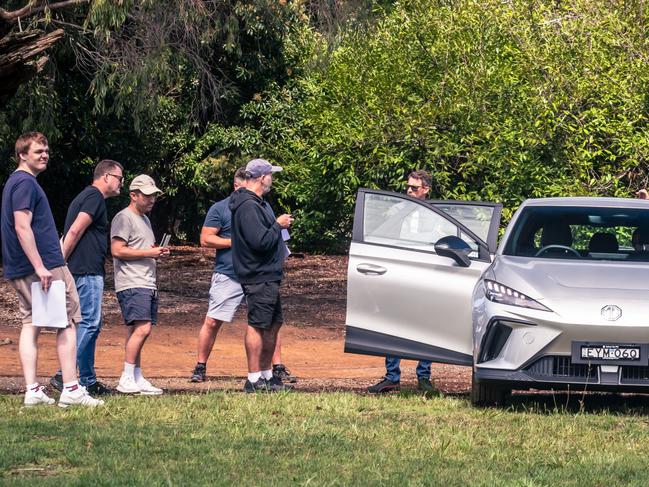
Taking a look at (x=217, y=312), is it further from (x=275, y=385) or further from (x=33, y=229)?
(x=33, y=229)

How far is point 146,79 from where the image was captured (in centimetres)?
1825

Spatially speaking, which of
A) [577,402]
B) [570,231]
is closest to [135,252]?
[570,231]

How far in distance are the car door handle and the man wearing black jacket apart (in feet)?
2.56

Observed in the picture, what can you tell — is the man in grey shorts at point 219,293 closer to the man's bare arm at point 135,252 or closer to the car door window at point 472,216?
the man's bare arm at point 135,252

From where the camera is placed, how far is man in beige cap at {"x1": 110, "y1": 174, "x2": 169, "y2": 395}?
32.3 ft

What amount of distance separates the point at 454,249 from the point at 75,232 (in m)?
2.92

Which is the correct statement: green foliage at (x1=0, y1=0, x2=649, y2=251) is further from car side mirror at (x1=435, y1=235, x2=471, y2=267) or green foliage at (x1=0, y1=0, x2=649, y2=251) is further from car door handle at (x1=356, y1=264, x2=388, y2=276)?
car side mirror at (x1=435, y1=235, x2=471, y2=267)

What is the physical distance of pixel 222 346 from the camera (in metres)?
14.6

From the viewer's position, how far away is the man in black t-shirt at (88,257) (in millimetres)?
9586

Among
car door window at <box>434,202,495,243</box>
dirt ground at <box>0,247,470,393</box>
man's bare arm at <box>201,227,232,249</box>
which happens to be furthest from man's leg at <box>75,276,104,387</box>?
car door window at <box>434,202,495,243</box>

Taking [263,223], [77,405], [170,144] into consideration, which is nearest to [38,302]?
[77,405]

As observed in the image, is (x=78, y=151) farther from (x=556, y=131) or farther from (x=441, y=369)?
(x=441, y=369)

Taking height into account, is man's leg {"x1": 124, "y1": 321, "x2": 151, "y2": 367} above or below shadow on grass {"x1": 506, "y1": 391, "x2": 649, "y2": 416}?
above

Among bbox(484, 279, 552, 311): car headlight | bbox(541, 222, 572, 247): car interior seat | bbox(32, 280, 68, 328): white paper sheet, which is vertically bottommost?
bbox(32, 280, 68, 328): white paper sheet
